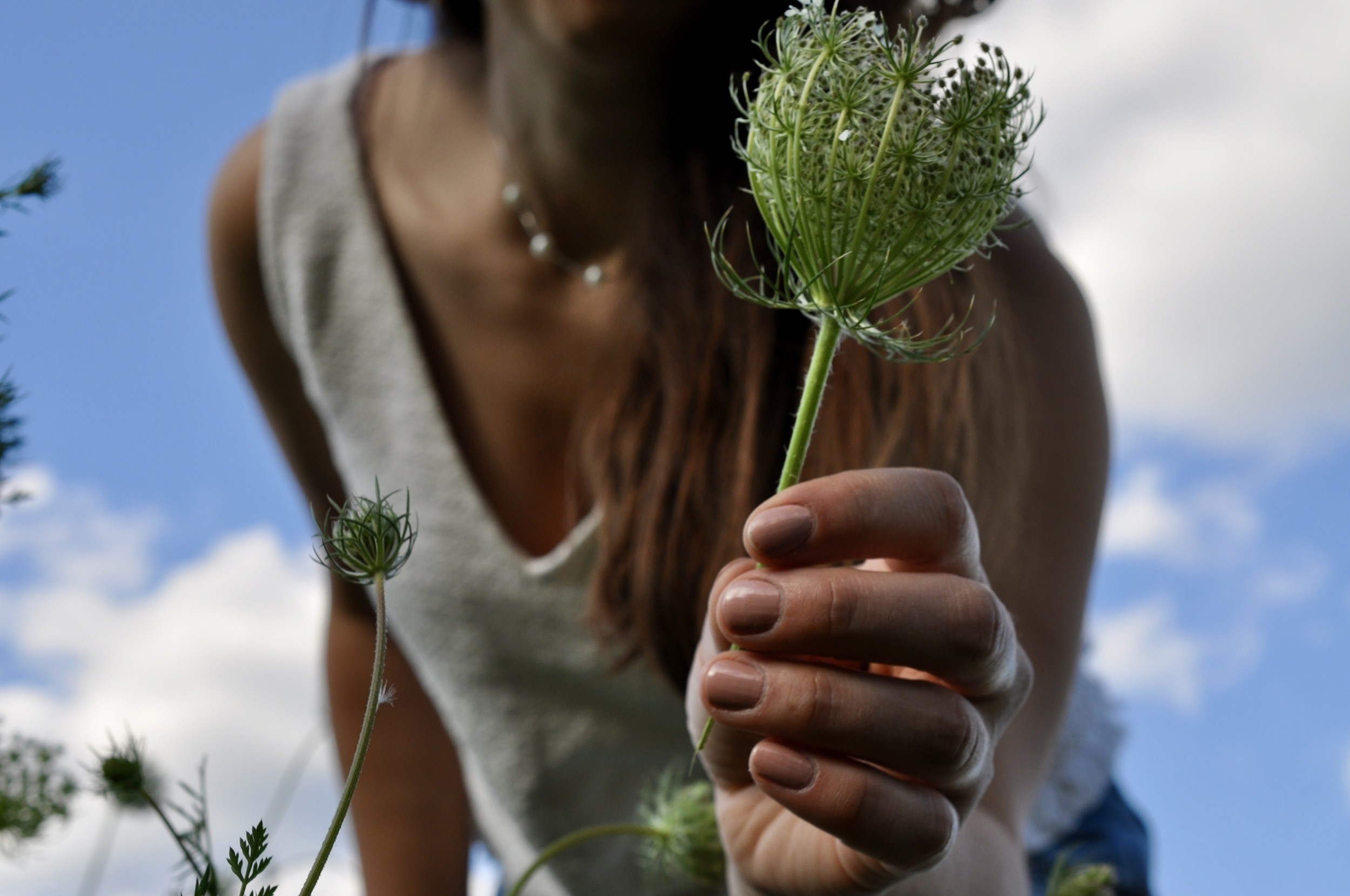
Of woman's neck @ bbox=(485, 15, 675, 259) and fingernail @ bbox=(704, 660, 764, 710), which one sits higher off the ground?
woman's neck @ bbox=(485, 15, 675, 259)

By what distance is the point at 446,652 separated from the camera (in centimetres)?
149

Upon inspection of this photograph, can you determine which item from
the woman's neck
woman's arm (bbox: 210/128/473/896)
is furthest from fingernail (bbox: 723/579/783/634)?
woman's arm (bbox: 210/128/473/896)

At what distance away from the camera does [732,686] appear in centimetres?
40

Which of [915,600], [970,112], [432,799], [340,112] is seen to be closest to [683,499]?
[915,600]

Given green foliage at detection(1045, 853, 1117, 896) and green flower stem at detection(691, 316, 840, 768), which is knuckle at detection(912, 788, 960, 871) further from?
green foliage at detection(1045, 853, 1117, 896)

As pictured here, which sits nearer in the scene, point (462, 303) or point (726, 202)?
point (726, 202)

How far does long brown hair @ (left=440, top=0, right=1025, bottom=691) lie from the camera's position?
2.70 feet

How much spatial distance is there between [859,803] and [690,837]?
0.99 feet

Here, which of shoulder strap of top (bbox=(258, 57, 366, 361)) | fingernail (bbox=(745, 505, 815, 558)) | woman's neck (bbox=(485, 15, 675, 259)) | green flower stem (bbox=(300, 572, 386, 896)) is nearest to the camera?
green flower stem (bbox=(300, 572, 386, 896))

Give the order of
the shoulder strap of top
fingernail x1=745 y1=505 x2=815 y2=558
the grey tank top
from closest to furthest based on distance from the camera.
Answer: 1. fingernail x1=745 y1=505 x2=815 y2=558
2. the grey tank top
3. the shoulder strap of top

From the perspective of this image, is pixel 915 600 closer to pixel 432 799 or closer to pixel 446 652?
pixel 446 652

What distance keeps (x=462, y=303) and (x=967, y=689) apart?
1.18 metres

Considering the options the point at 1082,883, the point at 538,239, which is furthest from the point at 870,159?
the point at 538,239

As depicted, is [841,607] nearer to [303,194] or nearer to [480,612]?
A: [480,612]
